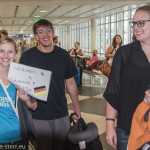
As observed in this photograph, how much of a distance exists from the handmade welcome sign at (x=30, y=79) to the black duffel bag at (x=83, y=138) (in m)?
0.66

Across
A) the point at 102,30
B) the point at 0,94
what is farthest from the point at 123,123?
the point at 102,30

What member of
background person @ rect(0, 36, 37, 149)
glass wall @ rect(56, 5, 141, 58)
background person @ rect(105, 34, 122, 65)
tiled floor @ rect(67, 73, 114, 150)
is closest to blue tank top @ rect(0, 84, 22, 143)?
background person @ rect(0, 36, 37, 149)

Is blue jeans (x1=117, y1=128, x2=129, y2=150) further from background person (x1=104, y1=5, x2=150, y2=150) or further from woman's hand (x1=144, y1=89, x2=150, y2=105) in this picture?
woman's hand (x1=144, y1=89, x2=150, y2=105)

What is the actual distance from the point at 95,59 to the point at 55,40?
6.74 ft

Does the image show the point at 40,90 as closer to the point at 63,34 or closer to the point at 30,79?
the point at 30,79

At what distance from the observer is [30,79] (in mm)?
1987

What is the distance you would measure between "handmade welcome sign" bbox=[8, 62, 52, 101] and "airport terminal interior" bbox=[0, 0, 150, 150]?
2153 millimetres

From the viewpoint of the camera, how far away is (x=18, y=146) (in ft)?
7.06

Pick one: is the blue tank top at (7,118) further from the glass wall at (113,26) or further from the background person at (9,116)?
the glass wall at (113,26)

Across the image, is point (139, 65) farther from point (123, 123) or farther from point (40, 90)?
point (40, 90)

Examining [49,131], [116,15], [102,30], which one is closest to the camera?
[49,131]

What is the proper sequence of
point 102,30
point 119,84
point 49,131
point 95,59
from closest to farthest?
point 119,84
point 49,131
point 95,59
point 102,30

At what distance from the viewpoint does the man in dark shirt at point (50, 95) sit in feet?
9.33

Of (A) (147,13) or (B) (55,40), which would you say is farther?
(B) (55,40)
